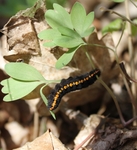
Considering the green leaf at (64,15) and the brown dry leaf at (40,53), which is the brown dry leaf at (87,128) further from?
the green leaf at (64,15)

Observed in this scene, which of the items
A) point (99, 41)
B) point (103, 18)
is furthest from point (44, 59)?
point (103, 18)

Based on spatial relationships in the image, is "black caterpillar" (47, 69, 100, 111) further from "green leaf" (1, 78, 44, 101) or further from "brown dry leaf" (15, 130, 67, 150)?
"brown dry leaf" (15, 130, 67, 150)

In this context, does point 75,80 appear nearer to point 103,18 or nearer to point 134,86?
point 134,86

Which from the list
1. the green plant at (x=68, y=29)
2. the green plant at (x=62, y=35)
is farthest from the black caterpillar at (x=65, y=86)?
the green plant at (x=68, y=29)

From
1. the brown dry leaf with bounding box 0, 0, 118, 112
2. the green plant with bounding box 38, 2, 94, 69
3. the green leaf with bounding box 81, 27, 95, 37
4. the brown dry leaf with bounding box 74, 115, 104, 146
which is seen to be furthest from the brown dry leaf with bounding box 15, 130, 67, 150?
the green leaf with bounding box 81, 27, 95, 37

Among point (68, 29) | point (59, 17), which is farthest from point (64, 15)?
point (68, 29)

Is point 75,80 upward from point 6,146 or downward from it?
upward

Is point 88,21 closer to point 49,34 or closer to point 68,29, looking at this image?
point 68,29
